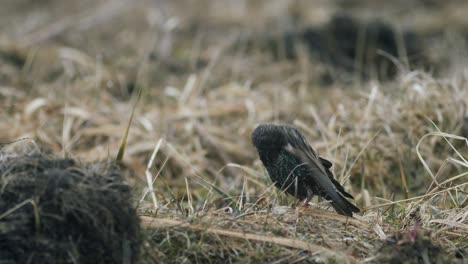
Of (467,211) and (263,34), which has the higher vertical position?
(467,211)

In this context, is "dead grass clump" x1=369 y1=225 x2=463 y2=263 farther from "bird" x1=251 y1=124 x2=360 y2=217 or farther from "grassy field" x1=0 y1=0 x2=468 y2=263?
"bird" x1=251 y1=124 x2=360 y2=217

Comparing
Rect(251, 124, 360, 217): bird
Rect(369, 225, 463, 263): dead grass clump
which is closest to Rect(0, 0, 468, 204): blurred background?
Rect(251, 124, 360, 217): bird

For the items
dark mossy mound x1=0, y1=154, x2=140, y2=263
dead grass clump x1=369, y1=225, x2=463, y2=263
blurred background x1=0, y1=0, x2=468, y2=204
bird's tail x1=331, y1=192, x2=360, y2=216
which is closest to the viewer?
dark mossy mound x1=0, y1=154, x2=140, y2=263

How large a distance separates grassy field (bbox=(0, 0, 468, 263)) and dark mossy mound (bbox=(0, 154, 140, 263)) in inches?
6.0

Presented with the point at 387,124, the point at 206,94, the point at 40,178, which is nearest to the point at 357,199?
the point at 387,124

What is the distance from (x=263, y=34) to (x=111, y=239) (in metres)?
5.63

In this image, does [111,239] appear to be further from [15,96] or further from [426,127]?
[15,96]

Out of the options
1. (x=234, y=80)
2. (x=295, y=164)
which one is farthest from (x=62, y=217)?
(x=234, y=80)

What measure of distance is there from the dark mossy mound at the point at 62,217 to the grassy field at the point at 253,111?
15 cm

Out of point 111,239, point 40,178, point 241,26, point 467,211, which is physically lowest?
point 241,26

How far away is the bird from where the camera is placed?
2666mm

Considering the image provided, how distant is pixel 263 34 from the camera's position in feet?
24.6

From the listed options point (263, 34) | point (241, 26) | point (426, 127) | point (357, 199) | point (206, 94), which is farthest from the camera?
point (241, 26)

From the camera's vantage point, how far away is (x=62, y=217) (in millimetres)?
2021
